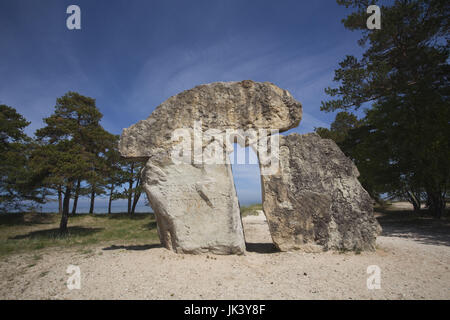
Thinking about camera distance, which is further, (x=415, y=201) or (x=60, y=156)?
(x=415, y=201)

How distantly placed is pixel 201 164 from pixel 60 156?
978cm

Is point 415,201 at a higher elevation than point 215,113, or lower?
lower

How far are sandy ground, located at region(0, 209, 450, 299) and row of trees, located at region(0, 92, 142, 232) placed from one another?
6.39 metres

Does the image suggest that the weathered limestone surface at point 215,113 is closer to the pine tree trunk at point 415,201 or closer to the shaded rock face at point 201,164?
the shaded rock face at point 201,164

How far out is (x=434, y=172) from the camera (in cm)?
1047

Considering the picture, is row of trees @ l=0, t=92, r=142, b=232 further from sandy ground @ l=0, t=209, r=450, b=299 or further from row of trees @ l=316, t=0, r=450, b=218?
row of trees @ l=316, t=0, r=450, b=218

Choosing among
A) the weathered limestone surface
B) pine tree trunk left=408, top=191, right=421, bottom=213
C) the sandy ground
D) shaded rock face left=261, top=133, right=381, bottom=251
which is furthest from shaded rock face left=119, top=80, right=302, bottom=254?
pine tree trunk left=408, top=191, right=421, bottom=213

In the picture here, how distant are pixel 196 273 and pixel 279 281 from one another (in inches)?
69.5

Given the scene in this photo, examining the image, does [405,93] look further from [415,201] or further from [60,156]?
[60,156]

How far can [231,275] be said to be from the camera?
15.1 feet

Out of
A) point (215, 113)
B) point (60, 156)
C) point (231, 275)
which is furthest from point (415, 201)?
point (60, 156)

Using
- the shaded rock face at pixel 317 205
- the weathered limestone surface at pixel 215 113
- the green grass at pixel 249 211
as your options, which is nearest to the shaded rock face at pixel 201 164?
the weathered limestone surface at pixel 215 113

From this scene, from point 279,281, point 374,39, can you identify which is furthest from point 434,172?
point 279,281

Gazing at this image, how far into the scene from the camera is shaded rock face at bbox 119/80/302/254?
229 inches
